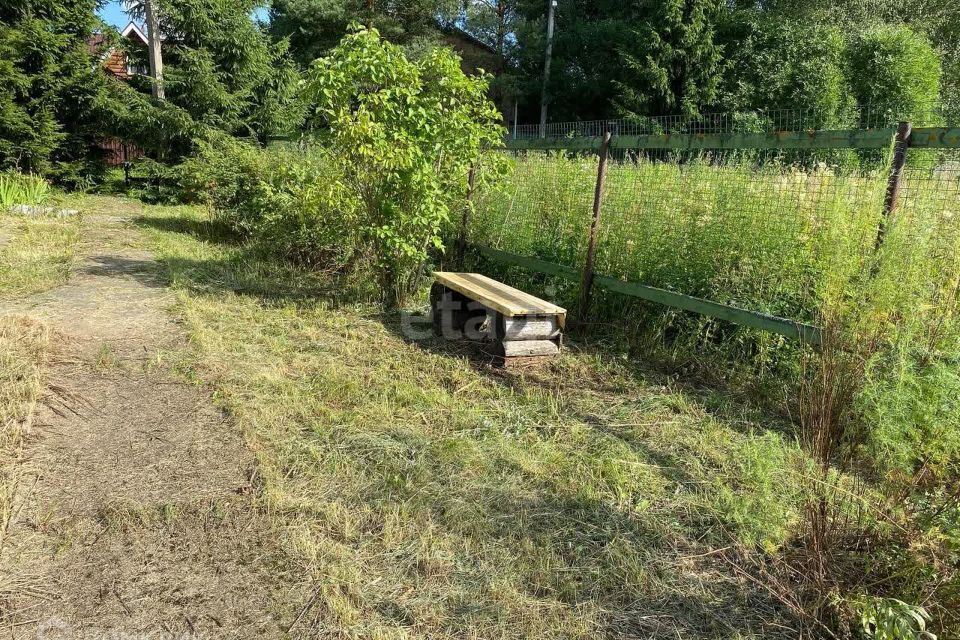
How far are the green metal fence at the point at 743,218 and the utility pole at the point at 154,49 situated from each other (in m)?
10.5

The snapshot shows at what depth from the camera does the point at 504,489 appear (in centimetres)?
270

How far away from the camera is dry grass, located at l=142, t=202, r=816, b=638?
201 centimetres

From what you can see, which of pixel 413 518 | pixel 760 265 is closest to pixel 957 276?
pixel 760 265

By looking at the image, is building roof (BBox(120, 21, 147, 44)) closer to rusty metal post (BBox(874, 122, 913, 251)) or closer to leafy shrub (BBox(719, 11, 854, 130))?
rusty metal post (BBox(874, 122, 913, 251))

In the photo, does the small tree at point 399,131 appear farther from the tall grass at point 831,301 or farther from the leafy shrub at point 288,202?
the tall grass at point 831,301

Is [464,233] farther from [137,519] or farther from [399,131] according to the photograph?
[137,519]

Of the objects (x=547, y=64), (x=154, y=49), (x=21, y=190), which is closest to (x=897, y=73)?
(x=547, y=64)

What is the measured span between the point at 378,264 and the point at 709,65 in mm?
22470

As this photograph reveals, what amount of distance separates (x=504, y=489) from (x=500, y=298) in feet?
6.07

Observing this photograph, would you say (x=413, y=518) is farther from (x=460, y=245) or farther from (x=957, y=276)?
(x=460, y=245)

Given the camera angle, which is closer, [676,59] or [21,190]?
[21,190]

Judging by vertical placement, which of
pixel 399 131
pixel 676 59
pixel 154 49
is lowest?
pixel 399 131

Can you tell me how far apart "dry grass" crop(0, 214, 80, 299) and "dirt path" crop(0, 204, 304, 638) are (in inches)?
84.1

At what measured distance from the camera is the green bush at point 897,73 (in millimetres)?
20062
